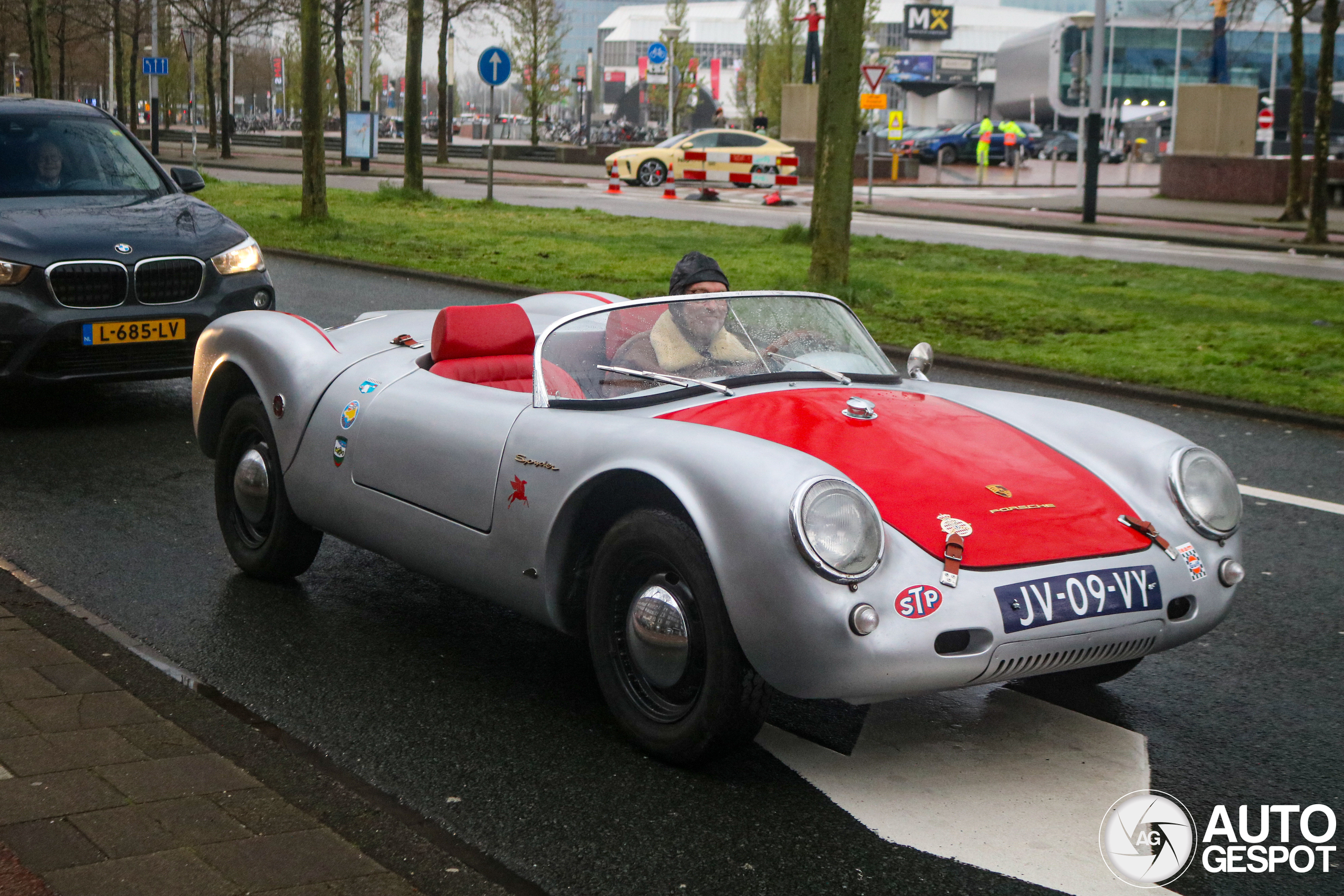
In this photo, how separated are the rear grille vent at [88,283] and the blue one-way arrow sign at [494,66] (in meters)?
15.9

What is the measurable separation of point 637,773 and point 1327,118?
22878 millimetres

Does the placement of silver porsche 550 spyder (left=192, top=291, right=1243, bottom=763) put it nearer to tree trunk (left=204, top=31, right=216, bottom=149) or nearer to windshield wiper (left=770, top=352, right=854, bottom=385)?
windshield wiper (left=770, top=352, right=854, bottom=385)

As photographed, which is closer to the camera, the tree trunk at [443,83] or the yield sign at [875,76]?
the yield sign at [875,76]

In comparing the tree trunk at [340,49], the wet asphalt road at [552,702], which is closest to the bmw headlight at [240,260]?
the wet asphalt road at [552,702]

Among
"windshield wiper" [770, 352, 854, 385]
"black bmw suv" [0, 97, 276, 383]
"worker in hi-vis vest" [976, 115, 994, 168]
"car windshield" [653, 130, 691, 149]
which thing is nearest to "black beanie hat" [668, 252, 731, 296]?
"windshield wiper" [770, 352, 854, 385]

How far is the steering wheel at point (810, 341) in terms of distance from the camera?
15.2 ft

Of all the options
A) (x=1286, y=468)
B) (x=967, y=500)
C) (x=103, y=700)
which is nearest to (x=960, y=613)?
(x=967, y=500)

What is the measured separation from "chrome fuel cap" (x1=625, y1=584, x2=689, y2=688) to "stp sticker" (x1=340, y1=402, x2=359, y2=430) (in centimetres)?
153

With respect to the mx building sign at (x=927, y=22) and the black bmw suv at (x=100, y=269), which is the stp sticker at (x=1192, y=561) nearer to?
the black bmw suv at (x=100, y=269)

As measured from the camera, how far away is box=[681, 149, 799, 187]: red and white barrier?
114 ft

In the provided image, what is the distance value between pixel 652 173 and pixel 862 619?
3419 centimetres

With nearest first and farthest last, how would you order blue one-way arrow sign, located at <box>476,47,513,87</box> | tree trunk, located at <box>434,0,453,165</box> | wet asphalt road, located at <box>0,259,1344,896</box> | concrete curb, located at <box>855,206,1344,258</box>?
wet asphalt road, located at <box>0,259,1344,896</box>, concrete curb, located at <box>855,206,1344,258</box>, blue one-way arrow sign, located at <box>476,47,513,87</box>, tree trunk, located at <box>434,0,453,165</box>

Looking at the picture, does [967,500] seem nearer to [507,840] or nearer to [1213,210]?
[507,840]

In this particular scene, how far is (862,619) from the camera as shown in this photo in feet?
11.2
